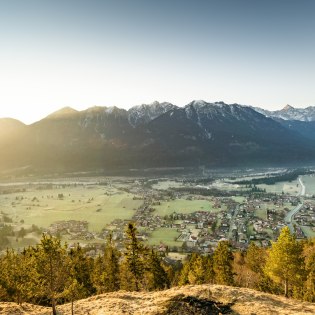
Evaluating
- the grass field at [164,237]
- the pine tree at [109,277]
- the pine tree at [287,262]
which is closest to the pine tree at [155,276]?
the pine tree at [109,277]

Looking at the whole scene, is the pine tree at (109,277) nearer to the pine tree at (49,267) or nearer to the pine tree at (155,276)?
the pine tree at (155,276)

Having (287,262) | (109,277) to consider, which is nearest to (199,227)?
(109,277)

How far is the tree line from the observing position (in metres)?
32.4

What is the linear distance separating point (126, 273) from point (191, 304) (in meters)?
30.2

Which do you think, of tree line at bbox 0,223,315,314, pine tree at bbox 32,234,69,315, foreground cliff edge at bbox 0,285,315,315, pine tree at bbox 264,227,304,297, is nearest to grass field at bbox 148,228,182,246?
tree line at bbox 0,223,315,314

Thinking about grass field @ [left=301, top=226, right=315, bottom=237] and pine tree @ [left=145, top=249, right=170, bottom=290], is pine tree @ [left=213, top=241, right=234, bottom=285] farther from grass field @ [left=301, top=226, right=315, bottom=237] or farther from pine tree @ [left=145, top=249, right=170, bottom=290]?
grass field @ [left=301, top=226, right=315, bottom=237]

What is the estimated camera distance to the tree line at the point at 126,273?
3244 centimetres

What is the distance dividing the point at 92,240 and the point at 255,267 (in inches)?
3080

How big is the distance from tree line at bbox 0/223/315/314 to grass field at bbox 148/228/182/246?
50.2m

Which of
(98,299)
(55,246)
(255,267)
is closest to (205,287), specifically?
(98,299)

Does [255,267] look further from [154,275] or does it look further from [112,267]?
[112,267]

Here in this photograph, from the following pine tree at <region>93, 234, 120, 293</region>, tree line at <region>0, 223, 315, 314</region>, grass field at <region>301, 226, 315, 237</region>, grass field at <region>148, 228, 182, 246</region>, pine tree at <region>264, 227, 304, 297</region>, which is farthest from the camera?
grass field at <region>301, 226, 315, 237</region>

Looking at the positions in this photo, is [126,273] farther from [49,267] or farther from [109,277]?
[49,267]

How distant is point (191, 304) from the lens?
2797 centimetres
